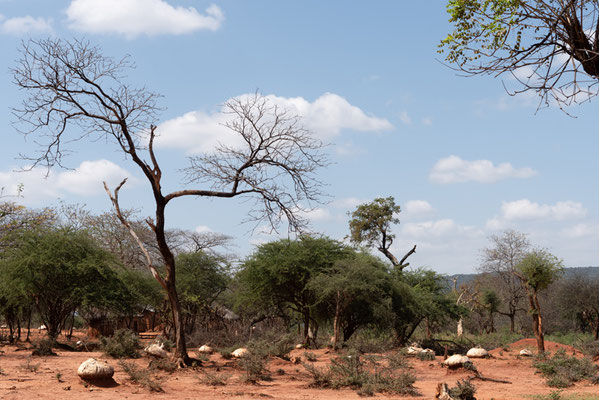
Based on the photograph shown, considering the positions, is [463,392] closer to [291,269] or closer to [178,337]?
[178,337]

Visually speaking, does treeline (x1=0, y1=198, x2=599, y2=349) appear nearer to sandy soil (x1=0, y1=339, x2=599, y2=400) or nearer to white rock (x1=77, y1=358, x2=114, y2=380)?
sandy soil (x1=0, y1=339, x2=599, y2=400)

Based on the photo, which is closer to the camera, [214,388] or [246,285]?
[214,388]

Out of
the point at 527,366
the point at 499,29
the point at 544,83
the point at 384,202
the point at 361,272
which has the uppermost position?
the point at 384,202

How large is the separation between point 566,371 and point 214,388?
390 inches

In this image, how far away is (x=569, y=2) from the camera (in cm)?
768

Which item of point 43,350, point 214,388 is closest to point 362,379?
point 214,388

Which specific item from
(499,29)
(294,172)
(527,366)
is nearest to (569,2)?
(499,29)

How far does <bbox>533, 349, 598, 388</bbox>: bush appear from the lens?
14742 millimetres

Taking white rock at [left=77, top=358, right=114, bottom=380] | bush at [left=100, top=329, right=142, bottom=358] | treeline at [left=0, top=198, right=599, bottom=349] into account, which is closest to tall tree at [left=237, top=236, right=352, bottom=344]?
treeline at [left=0, top=198, right=599, bottom=349]

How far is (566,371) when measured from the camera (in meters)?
15.5

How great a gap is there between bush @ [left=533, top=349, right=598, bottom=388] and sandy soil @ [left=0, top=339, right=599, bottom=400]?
279 mm

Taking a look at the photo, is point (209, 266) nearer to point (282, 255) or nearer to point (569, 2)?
point (282, 255)

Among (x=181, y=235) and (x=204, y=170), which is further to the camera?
(x=181, y=235)

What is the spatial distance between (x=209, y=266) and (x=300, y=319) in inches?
245
